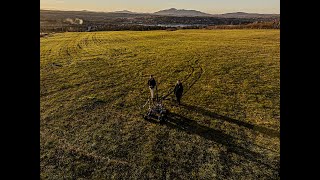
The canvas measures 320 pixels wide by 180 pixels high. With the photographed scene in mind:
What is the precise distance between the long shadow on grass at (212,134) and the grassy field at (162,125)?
4 cm

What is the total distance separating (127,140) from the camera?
13336mm

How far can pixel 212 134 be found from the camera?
45.3 feet

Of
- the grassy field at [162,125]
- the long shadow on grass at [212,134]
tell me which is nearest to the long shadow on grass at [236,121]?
the grassy field at [162,125]

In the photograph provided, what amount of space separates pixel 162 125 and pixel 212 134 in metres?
2.64

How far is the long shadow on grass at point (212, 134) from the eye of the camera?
11531 mm

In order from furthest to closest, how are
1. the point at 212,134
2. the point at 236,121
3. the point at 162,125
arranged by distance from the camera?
the point at 236,121 < the point at 162,125 < the point at 212,134

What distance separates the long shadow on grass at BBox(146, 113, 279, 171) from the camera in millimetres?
11531

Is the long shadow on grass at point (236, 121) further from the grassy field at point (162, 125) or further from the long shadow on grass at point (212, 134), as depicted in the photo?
the long shadow on grass at point (212, 134)

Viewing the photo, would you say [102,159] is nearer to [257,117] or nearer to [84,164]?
[84,164]

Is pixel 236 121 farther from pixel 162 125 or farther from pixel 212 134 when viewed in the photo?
pixel 162 125

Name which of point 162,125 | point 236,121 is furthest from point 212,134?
point 162,125
